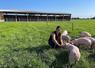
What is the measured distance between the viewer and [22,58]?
7.00m

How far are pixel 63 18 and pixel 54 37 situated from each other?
64.3 meters

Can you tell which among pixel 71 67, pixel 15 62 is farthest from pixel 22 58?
pixel 71 67

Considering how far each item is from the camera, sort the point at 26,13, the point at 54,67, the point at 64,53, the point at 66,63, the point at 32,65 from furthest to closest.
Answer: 1. the point at 26,13
2. the point at 64,53
3. the point at 66,63
4. the point at 54,67
5. the point at 32,65

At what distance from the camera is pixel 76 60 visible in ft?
23.5

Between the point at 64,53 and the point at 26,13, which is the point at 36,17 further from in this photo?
the point at 64,53

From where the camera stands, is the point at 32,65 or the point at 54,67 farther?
the point at 54,67

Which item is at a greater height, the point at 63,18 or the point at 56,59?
the point at 56,59

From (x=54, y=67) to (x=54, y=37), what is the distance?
8.26 ft

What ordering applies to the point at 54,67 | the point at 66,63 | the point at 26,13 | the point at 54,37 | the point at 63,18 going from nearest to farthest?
1. the point at 54,67
2. the point at 66,63
3. the point at 54,37
4. the point at 26,13
5. the point at 63,18

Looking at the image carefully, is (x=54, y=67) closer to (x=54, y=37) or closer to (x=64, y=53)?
(x=64, y=53)

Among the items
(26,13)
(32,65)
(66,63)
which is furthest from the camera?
(26,13)

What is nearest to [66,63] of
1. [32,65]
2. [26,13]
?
[32,65]

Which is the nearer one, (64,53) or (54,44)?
(64,53)

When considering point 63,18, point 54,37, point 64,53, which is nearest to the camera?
point 64,53
